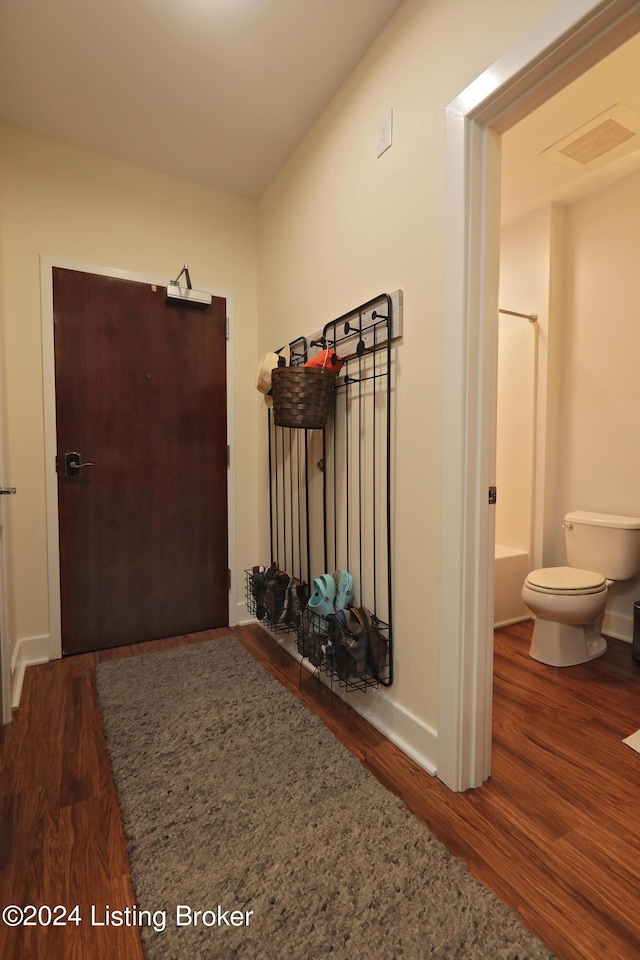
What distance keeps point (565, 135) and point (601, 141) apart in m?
0.21

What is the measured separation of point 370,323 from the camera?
1761 mm

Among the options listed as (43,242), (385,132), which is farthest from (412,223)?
(43,242)

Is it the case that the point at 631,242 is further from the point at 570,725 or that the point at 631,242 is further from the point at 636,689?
the point at 570,725

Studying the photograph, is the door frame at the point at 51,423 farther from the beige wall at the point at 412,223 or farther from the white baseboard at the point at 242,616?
the beige wall at the point at 412,223

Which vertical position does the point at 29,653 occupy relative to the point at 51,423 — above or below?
below

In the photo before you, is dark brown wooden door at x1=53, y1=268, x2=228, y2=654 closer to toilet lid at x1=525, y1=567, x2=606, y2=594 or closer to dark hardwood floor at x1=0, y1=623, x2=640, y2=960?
dark hardwood floor at x1=0, y1=623, x2=640, y2=960

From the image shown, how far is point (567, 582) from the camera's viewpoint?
2229 mm

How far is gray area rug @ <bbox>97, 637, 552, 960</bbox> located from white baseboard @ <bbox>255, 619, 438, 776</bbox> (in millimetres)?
184

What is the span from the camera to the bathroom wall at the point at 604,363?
2562 millimetres

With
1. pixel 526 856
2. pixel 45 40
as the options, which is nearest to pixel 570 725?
pixel 526 856

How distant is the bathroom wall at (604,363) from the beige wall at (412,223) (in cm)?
167

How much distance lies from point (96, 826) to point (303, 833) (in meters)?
0.57

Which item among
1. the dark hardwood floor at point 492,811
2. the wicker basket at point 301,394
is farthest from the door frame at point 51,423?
the wicker basket at point 301,394

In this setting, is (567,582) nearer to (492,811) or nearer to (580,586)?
(580,586)
